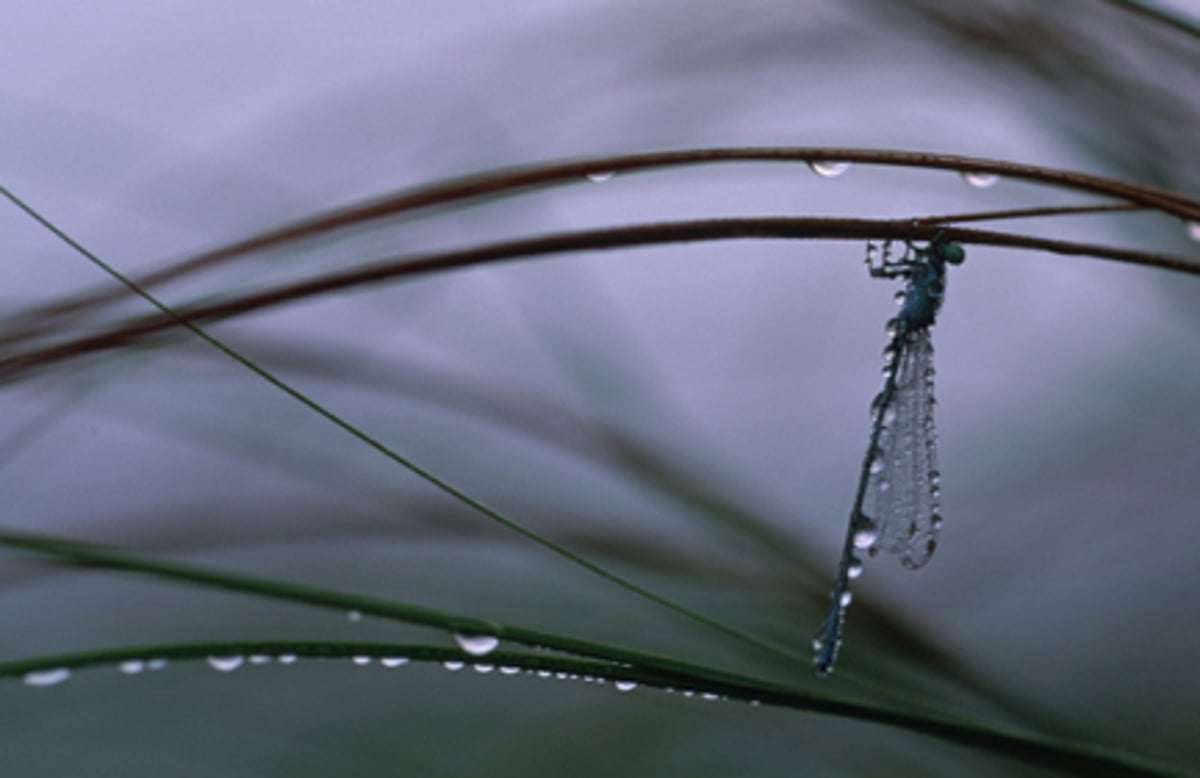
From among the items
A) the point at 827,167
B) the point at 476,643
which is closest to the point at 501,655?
the point at 476,643

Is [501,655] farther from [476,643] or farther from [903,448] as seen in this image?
[903,448]

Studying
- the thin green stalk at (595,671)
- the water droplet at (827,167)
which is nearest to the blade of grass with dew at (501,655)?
the thin green stalk at (595,671)

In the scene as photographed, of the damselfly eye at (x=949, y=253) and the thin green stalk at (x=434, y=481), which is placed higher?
the damselfly eye at (x=949, y=253)

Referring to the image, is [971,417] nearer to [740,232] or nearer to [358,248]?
[358,248]

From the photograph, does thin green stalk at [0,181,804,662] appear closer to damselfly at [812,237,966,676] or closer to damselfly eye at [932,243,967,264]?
damselfly at [812,237,966,676]

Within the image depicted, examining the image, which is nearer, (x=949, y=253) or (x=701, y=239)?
(x=701, y=239)

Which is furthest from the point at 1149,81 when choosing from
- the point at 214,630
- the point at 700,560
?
the point at 214,630

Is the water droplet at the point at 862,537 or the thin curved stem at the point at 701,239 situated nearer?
the thin curved stem at the point at 701,239

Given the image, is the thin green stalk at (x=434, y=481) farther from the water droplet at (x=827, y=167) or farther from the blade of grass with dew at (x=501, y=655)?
the water droplet at (x=827, y=167)
